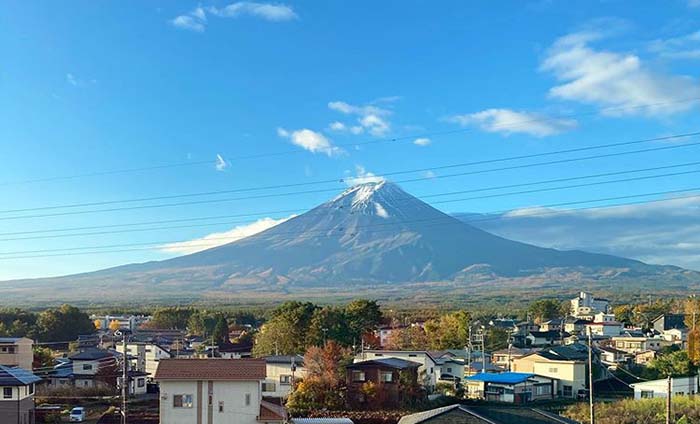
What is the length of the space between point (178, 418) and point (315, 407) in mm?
6064

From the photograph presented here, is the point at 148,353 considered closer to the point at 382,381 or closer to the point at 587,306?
the point at 382,381

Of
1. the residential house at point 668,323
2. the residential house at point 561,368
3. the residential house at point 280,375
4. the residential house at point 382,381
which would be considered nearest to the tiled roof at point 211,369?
the residential house at point 382,381

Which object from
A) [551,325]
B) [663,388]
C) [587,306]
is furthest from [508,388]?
[587,306]

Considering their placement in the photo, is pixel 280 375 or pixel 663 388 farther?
pixel 280 375

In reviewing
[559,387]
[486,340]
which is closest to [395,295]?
[486,340]

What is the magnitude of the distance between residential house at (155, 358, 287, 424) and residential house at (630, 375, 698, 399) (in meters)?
14.6

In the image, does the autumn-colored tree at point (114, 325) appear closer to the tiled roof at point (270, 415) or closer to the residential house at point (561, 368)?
the residential house at point (561, 368)

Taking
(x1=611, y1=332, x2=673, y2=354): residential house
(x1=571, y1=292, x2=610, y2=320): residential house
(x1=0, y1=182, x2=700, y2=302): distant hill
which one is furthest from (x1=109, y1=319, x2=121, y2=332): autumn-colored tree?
(x1=0, y1=182, x2=700, y2=302): distant hill

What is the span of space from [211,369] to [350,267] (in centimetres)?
13355

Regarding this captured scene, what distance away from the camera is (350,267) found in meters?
151

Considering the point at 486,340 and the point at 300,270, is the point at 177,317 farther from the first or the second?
the point at 300,270

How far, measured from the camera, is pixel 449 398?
84.1 ft

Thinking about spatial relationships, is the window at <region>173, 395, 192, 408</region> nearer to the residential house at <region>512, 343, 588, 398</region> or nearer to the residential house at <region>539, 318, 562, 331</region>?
the residential house at <region>512, 343, 588, 398</region>

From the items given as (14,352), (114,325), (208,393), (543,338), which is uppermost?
(14,352)
